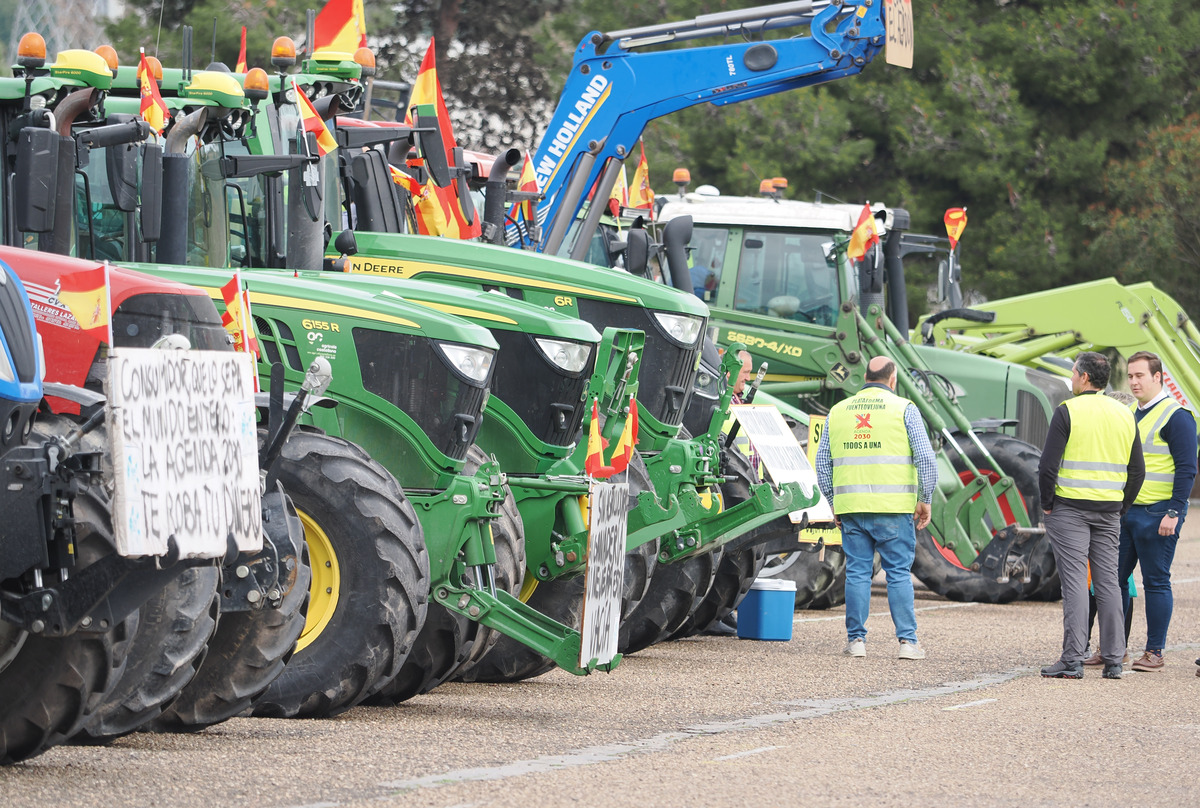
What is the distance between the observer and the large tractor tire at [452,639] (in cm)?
866

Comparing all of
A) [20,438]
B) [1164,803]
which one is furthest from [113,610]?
[1164,803]

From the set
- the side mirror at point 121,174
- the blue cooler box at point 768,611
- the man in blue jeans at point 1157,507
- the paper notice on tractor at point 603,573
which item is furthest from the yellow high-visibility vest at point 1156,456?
the side mirror at point 121,174

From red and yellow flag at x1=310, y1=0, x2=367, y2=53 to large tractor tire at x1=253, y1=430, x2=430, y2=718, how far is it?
144 inches

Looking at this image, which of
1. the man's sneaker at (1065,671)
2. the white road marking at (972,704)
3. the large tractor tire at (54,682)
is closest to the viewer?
the large tractor tire at (54,682)

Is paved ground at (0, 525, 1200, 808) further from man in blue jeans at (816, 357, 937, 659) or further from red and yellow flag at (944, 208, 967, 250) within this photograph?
red and yellow flag at (944, 208, 967, 250)

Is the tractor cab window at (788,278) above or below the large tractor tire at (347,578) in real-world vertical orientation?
above

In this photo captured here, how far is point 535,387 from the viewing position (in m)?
9.74

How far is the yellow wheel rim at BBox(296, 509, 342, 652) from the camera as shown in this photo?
8.14 metres

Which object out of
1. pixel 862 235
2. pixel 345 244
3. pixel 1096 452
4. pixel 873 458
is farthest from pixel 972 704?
pixel 862 235

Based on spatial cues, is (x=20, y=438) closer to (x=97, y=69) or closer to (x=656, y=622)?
(x=97, y=69)

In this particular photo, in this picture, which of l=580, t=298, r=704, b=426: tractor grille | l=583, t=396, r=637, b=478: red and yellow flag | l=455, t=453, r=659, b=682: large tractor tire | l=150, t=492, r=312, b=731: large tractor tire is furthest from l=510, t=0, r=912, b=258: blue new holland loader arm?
l=150, t=492, r=312, b=731: large tractor tire

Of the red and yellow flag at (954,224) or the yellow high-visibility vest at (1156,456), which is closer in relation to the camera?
the yellow high-visibility vest at (1156,456)

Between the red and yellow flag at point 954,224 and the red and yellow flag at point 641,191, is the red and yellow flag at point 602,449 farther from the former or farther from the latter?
the red and yellow flag at point 954,224

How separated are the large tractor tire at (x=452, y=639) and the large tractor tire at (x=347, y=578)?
0.42 m
